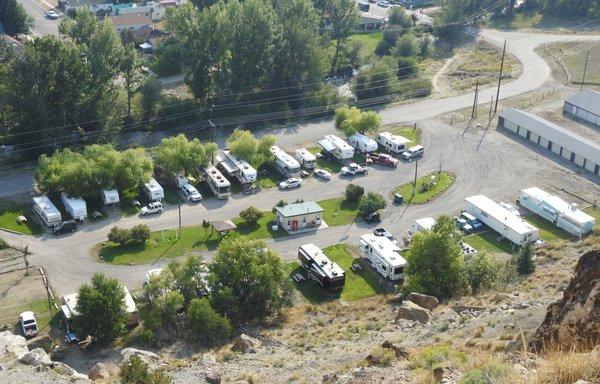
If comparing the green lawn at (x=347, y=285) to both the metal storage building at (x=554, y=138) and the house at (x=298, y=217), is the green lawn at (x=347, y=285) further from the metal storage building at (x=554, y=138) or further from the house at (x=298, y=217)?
the metal storage building at (x=554, y=138)

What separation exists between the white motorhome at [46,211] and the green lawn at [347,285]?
14011mm

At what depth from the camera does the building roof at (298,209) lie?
40.4m

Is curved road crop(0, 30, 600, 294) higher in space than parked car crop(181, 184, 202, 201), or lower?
lower

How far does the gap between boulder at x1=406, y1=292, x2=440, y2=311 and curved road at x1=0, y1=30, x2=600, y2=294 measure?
27.7 ft

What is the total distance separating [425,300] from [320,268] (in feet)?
20.4

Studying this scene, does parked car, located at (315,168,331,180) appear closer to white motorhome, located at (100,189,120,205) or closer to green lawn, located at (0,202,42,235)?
white motorhome, located at (100,189,120,205)

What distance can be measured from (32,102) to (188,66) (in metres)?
14.3

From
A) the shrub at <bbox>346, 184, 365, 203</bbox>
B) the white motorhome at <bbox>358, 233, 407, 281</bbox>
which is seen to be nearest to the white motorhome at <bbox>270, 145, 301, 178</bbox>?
the shrub at <bbox>346, 184, 365, 203</bbox>

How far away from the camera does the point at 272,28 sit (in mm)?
58625

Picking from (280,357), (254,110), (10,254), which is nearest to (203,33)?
(254,110)

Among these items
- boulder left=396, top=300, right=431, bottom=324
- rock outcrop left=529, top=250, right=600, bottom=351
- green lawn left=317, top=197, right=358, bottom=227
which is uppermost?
rock outcrop left=529, top=250, right=600, bottom=351

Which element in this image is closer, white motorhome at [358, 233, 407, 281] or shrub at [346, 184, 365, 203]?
white motorhome at [358, 233, 407, 281]

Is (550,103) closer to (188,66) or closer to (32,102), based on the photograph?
(188,66)

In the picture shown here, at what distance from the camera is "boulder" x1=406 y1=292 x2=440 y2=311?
31031mm
